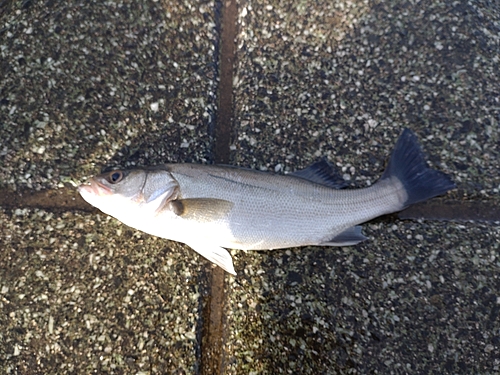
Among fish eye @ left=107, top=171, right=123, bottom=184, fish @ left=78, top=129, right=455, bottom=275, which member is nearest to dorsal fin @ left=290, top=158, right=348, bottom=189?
fish @ left=78, top=129, right=455, bottom=275

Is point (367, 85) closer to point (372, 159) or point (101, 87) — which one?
point (372, 159)

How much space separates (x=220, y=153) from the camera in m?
2.29

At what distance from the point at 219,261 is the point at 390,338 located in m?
0.97

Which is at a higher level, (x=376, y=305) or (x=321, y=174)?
(x=321, y=174)

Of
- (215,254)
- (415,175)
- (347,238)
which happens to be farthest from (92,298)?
(415,175)

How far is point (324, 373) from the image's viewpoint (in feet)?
6.45

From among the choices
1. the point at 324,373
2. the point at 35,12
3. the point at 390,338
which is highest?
the point at 35,12

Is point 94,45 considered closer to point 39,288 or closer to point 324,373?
point 39,288

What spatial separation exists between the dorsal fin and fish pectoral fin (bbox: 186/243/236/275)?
1.85ft

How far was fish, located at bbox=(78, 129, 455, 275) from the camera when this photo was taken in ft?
6.38

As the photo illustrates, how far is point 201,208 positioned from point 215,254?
26 centimetres

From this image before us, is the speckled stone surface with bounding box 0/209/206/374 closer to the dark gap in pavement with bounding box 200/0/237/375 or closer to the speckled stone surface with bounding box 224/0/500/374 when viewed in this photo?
the dark gap in pavement with bounding box 200/0/237/375

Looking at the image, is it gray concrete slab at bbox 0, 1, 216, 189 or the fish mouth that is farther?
gray concrete slab at bbox 0, 1, 216, 189

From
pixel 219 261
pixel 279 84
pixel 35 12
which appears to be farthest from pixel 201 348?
pixel 35 12
